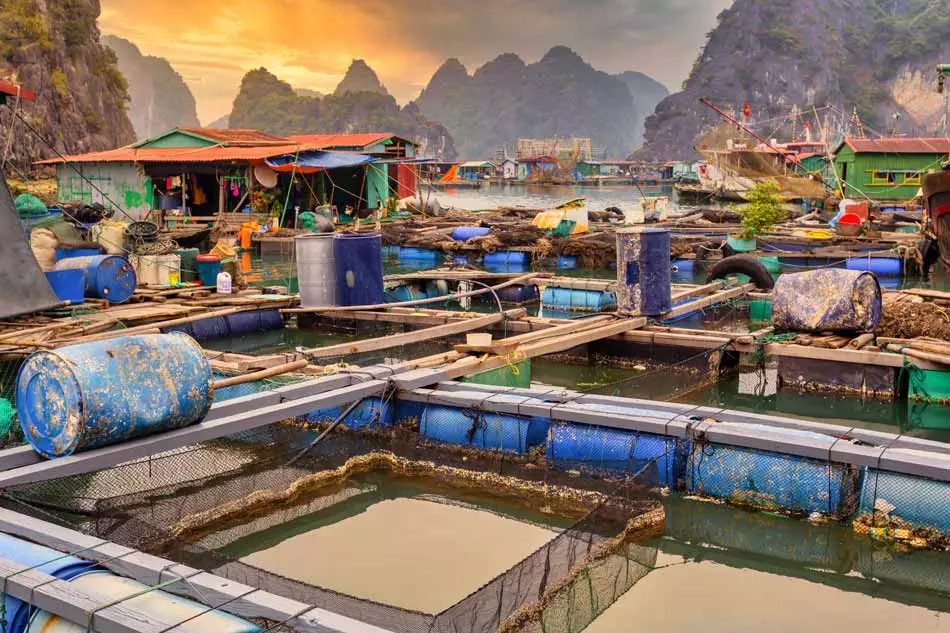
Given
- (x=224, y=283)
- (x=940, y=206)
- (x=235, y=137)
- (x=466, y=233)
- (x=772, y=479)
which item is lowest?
(x=772, y=479)

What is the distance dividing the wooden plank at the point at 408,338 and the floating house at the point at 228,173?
17.7 m

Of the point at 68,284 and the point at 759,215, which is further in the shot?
the point at 759,215

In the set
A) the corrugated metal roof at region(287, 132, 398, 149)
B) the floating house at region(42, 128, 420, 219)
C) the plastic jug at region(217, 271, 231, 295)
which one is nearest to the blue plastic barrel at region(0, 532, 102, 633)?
the plastic jug at region(217, 271, 231, 295)

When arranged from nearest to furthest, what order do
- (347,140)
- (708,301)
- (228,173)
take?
1. (708,301)
2. (228,173)
3. (347,140)

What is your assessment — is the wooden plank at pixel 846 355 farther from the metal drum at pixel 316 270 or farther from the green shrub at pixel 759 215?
the green shrub at pixel 759 215

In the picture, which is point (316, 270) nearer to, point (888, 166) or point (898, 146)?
point (898, 146)

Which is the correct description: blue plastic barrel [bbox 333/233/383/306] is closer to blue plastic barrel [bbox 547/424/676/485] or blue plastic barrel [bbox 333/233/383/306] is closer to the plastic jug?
the plastic jug

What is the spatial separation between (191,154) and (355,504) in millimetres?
28496

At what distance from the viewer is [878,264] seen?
24.8 m

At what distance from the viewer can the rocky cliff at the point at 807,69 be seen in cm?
17012

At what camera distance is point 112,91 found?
7925 centimetres

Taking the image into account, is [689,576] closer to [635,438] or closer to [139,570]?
[635,438]

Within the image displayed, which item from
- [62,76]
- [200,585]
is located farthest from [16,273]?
[62,76]

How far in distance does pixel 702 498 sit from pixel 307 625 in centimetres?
427
